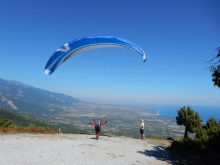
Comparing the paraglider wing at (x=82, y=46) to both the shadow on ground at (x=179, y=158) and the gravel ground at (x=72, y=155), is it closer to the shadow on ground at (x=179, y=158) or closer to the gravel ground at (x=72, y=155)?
the gravel ground at (x=72, y=155)

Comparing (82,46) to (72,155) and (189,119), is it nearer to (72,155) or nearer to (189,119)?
(72,155)

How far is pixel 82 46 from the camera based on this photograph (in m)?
15.7

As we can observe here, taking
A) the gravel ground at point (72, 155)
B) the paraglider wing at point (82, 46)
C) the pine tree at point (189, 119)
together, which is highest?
the paraglider wing at point (82, 46)

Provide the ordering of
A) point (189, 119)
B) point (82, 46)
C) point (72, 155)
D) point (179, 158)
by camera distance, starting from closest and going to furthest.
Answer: point (72, 155)
point (179, 158)
point (82, 46)
point (189, 119)

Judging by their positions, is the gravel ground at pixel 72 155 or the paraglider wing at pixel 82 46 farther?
the paraglider wing at pixel 82 46

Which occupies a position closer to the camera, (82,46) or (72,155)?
(72,155)

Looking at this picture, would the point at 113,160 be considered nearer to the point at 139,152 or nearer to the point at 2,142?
the point at 139,152

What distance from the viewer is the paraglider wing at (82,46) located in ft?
50.5

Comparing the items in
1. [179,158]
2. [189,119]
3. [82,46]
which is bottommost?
[179,158]

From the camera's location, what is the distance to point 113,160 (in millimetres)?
10852

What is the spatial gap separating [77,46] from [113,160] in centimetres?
956

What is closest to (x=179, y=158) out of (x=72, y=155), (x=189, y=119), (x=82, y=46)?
(x=72, y=155)

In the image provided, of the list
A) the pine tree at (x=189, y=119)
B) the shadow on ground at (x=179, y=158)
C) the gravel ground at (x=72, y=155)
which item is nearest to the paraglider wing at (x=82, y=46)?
the gravel ground at (x=72, y=155)

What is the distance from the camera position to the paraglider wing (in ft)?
50.5
